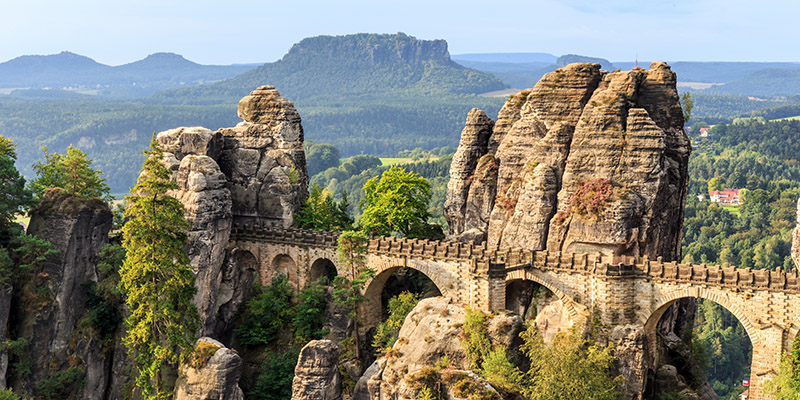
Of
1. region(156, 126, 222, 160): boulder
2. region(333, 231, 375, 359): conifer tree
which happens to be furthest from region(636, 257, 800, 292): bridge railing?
region(156, 126, 222, 160): boulder

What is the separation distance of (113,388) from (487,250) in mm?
26182

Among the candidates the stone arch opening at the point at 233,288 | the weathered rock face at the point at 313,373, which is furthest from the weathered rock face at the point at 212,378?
the stone arch opening at the point at 233,288

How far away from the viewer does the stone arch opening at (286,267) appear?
67250 millimetres

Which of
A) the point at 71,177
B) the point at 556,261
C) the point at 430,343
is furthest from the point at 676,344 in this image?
the point at 71,177

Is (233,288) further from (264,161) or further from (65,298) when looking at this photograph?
(65,298)

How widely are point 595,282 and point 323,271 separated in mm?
19702

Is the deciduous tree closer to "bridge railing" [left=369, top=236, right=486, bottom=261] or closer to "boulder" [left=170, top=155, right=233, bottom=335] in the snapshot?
"bridge railing" [left=369, top=236, right=486, bottom=261]

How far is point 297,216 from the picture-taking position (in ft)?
229

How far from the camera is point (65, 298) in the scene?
63406 millimetres

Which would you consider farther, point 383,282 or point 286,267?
point 286,267

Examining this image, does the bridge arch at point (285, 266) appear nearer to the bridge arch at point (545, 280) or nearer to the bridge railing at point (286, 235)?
the bridge railing at point (286, 235)

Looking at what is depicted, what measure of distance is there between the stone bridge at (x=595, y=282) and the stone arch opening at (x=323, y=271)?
89 millimetres

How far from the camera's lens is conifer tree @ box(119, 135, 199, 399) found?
57.9 m

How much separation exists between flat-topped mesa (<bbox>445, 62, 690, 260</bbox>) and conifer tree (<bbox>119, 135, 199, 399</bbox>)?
64.3ft
